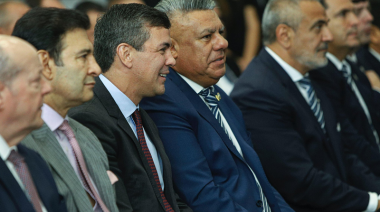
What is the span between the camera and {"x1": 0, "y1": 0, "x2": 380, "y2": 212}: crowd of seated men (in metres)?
1.72

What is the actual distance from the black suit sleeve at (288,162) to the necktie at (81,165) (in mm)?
1446

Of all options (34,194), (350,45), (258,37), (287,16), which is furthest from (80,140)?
(258,37)

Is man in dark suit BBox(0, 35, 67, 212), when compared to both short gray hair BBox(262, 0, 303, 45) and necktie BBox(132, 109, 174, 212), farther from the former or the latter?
short gray hair BBox(262, 0, 303, 45)

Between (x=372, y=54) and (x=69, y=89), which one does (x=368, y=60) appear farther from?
(x=69, y=89)

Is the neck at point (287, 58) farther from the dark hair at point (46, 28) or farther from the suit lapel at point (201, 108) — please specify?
the dark hair at point (46, 28)

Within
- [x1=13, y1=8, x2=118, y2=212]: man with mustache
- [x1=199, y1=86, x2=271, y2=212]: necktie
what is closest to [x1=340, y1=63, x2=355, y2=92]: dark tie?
[x1=199, y1=86, x2=271, y2=212]: necktie

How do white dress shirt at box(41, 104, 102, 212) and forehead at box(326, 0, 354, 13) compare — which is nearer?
white dress shirt at box(41, 104, 102, 212)

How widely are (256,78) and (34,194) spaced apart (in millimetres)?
1982

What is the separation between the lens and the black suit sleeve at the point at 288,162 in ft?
10.2

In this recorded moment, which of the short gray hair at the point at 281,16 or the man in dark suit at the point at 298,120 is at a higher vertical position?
the short gray hair at the point at 281,16

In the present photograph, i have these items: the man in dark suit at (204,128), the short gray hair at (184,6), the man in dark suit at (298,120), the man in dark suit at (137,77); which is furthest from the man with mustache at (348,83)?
the man in dark suit at (137,77)

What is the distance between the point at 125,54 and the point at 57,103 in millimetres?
502

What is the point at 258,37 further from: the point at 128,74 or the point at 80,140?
the point at 80,140

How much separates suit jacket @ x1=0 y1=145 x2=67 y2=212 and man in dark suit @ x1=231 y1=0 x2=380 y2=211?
1.71 metres
